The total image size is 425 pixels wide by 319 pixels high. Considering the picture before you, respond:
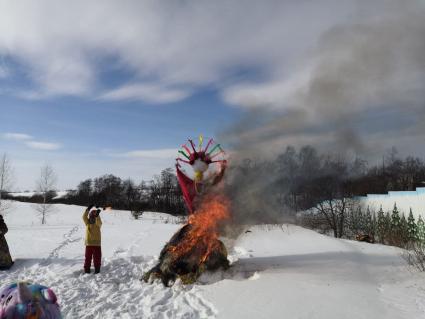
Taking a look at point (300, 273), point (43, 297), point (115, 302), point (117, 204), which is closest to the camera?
point (43, 297)

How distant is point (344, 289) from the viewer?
7.51 metres

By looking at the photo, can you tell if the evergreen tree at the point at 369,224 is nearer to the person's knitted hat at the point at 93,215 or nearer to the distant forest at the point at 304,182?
the distant forest at the point at 304,182

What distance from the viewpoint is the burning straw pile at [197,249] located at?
896 cm

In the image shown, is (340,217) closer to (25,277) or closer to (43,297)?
(25,277)

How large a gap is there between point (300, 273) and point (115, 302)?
433 cm

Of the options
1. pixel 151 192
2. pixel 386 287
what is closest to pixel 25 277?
pixel 386 287

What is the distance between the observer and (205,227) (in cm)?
936

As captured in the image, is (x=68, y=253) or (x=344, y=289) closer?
(x=344, y=289)

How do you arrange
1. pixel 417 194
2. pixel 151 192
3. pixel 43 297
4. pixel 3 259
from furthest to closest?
pixel 151 192 < pixel 417 194 < pixel 3 259 < pixel 43 297

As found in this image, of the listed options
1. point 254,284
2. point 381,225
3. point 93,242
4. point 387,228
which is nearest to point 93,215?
point 93,242

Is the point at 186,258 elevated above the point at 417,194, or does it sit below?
below

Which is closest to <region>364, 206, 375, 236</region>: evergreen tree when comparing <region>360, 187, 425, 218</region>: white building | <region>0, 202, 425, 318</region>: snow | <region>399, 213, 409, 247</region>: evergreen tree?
<region>360, 187, 425, 218</region>: white building

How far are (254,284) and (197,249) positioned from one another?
1.92 meters

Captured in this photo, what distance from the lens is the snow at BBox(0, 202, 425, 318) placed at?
6.61m
